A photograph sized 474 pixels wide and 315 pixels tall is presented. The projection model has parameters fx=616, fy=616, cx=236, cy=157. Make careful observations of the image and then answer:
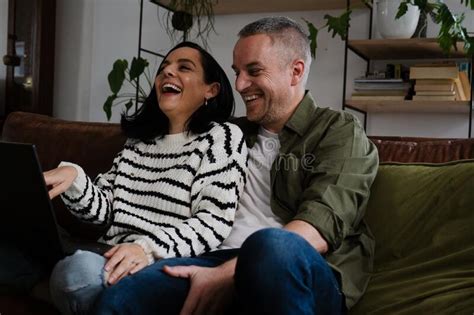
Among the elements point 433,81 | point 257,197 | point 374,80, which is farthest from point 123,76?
point 257,197

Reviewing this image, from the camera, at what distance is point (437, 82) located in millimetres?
2738

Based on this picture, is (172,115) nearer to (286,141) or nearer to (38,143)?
(286,141)

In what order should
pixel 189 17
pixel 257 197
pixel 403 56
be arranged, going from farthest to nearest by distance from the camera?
pixel 189 17 < pixel 403 56 < pixel 257 197

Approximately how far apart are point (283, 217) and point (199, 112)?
1.29ft

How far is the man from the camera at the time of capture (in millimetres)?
1021

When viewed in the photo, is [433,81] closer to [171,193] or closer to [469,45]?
[469,45]

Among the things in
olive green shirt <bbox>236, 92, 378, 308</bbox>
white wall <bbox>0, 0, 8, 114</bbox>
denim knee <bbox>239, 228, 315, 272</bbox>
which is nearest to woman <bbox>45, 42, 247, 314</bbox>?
olive green shirt <bbox>236, 92, 378, 308</bbox>

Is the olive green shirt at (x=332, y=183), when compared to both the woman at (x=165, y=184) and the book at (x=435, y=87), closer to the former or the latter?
the woman at (x=165, y=184)

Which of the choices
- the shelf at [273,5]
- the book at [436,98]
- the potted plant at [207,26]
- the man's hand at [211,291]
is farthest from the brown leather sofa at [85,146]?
the shelf at [273,5]

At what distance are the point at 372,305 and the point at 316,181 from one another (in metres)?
0.29

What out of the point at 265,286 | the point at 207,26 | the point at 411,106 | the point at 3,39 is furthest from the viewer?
the point at 3,39

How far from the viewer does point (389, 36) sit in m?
2.80

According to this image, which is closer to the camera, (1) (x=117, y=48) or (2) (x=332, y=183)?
(2) (x=332, y=183)

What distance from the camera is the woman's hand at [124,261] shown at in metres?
1.22
